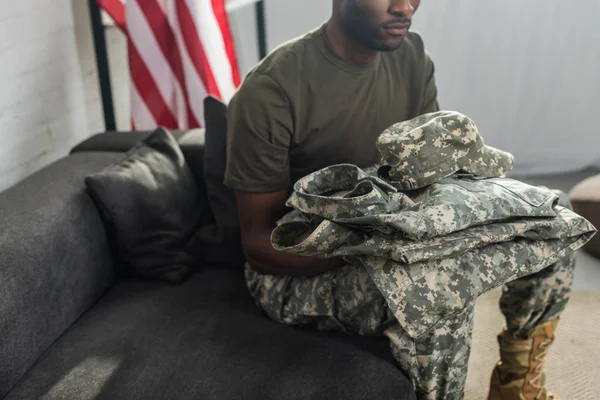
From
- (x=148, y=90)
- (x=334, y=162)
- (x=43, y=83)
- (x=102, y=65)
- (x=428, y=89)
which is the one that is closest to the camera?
(x=334, y=162)

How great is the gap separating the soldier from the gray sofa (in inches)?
2.6

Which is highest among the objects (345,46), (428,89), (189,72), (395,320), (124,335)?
(345,46)

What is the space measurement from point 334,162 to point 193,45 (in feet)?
2.79

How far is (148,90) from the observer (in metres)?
2.09

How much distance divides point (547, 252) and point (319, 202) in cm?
41

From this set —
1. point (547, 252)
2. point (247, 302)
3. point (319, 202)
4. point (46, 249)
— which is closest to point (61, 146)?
point (46, 249)

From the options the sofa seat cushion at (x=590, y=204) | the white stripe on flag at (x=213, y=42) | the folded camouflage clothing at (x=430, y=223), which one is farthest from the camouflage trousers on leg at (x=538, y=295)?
the white stripe on flag at (x=213, y=42)

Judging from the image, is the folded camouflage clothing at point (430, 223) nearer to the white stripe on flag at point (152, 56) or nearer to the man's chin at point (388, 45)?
the man's chin at point (388, 45)

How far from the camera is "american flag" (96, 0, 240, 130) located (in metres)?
2.01

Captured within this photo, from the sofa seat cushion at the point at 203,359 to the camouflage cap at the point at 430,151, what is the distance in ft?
1.08

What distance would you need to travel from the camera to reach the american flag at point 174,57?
6.59 feet

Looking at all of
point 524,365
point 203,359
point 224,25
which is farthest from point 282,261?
point 224,25

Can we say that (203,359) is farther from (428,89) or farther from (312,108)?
(428,89)

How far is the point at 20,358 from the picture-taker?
1.17 m
